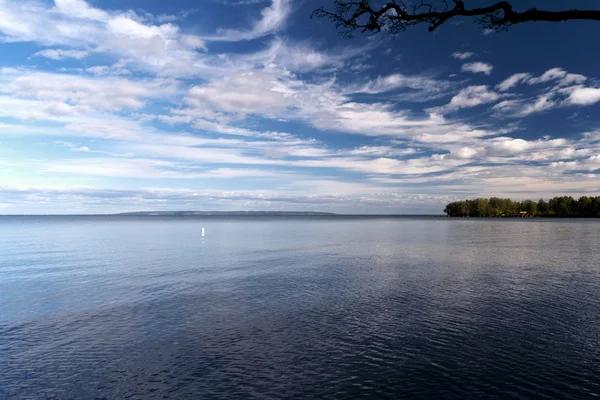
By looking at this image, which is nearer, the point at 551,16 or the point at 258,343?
the point at 551,16

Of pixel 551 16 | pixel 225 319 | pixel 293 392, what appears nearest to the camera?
pixel 551 16

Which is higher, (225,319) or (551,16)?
(551,16)

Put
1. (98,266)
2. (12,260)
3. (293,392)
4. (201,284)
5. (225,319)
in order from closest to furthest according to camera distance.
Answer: (293,392), (225,319), (201,284), (98,266), (12,260)

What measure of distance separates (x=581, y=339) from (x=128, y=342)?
1813 cm

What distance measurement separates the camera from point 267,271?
116ft

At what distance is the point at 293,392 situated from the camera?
38.8 feet

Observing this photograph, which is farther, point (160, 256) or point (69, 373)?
point (160, 256)

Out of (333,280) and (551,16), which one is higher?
(551,16)

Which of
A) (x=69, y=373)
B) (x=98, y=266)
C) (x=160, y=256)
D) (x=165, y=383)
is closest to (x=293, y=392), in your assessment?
(x=165, y=383)

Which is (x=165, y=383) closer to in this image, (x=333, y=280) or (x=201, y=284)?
(x=201, y=284)

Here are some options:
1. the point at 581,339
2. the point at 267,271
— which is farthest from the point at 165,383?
the point at 267,271

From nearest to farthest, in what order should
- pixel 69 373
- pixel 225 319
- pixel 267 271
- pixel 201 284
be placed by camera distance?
pixel 69 373 → pixel 225 319 → pixel 201 284 → pixel 267 271

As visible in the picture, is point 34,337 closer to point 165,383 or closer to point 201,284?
point 165,383

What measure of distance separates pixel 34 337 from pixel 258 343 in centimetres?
953
